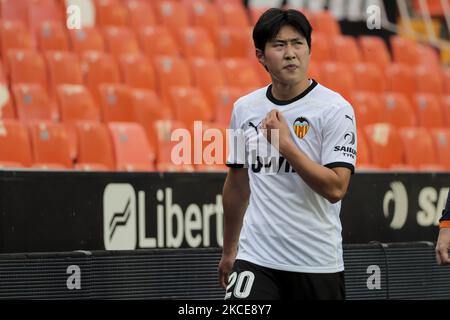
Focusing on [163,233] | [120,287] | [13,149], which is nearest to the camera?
[120,287]

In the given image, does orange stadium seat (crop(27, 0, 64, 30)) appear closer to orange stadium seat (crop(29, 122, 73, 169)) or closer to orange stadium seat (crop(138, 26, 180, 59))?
orange stadium seat (crop(138, 26, 180, 59))

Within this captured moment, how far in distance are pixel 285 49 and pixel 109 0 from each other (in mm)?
8528

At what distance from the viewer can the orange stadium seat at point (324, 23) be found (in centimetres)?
1516

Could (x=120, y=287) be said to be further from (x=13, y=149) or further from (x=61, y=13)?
(x=61, y=13)

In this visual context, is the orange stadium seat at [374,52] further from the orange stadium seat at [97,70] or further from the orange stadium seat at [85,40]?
the orange stadium seat at [97,70]

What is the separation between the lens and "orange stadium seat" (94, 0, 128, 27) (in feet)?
42.9

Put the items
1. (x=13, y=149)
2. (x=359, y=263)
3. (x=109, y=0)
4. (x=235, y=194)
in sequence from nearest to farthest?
(x=235, y=194)
(x=359, y=263)
(x=13, y=149)
(x=109, y=0)

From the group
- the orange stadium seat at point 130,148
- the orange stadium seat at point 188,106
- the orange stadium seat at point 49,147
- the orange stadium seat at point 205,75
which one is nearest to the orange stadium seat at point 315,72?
the orange stadium seat at point 205,75

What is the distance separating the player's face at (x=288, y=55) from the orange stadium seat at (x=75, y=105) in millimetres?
5808

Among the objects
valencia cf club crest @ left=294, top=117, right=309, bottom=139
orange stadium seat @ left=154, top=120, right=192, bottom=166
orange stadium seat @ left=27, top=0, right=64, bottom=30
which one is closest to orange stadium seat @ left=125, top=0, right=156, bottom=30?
orange stadium seat @ left=27, top=0, right=64, bottom=30

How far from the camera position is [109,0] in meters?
13.2

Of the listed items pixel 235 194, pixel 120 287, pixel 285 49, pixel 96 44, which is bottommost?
pixel 120 287

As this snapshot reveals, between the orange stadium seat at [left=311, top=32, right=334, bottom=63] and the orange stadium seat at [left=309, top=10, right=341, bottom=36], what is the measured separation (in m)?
0.54

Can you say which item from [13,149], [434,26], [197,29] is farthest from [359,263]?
[434,26]
